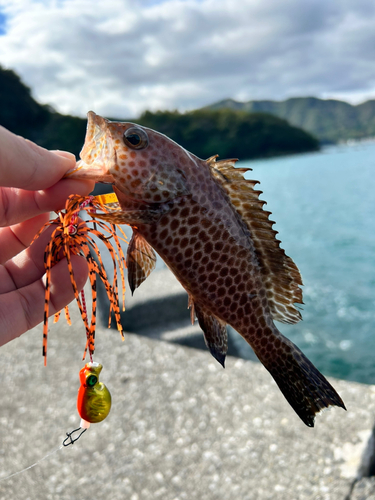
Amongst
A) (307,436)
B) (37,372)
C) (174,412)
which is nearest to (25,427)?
(37,372)

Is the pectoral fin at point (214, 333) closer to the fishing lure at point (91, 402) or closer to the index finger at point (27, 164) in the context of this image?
the fishing lure at point (91, 402)

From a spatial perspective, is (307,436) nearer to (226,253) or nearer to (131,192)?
(226,253)

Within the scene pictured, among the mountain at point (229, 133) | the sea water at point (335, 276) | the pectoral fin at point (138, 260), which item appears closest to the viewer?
the pectoral fin at point (138, 260)

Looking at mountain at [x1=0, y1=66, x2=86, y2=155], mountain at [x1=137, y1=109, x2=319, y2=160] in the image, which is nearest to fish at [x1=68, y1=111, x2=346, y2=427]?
mountain at [x1=0, y1=66, x2=86, y2=155]

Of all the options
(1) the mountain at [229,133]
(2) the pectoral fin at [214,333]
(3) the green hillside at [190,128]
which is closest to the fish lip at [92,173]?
(2) the pectoral fin at [214,333]

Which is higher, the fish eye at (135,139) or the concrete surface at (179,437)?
the fish eye at (135,139)

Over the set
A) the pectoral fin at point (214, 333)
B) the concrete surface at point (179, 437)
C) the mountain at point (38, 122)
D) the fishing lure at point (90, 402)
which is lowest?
the concrete surface at point (179, 437)

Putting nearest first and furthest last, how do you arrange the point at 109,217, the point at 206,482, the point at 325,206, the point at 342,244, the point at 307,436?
the point at 109,217 < the point at 206,482 < the point at 307,436 < the point at 342,244 < the point at 325,206
